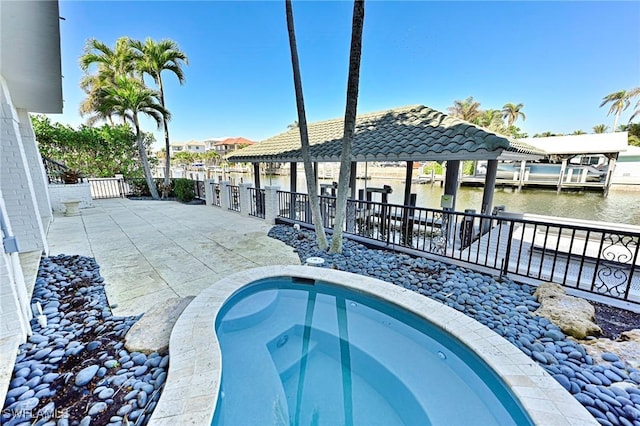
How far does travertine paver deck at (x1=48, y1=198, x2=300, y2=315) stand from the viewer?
4.12m

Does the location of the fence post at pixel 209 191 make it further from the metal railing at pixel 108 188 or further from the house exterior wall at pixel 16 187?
the metal railing at pixel 108 188

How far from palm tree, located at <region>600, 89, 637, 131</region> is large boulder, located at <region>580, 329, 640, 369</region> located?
46219 millimetres

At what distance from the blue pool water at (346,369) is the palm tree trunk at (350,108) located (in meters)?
1.67

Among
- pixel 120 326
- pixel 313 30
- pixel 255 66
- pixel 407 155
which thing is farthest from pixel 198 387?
pixel 255 66

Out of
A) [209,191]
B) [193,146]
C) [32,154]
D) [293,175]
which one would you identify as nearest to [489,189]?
[293,175]

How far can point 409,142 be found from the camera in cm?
600

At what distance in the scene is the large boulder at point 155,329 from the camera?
273 centimetres

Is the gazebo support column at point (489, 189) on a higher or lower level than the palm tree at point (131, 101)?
lower

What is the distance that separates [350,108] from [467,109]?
34127 mm

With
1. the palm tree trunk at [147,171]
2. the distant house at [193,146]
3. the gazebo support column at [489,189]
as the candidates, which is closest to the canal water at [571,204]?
the palm tree trunk at [147,171]

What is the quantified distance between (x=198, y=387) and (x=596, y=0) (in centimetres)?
1186

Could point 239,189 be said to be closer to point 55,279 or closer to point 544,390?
point 55,279

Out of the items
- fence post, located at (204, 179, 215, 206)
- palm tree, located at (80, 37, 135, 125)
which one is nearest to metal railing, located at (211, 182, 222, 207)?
fence post, located at (204, 179, 215, 206)

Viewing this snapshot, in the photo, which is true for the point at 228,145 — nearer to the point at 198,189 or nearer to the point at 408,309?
the point at 198,189
